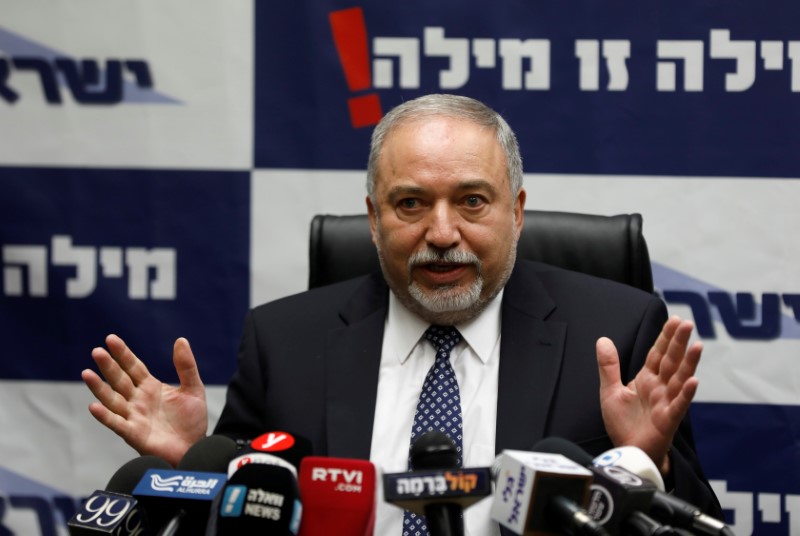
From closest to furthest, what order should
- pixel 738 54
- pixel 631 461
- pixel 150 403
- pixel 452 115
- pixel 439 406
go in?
pixel 631 461
pixel 150 403
pixel 439 406
pixel 452 115
pixel 738 54

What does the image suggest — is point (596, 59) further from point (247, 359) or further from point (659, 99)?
point (247, 359)

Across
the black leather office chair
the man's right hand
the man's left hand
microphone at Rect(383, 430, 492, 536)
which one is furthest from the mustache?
microphone at Rect(383, 430, 492, 536)

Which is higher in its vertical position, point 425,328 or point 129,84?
point 129,84

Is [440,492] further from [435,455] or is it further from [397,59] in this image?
[397,59]

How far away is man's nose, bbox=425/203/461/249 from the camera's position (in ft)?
6.28

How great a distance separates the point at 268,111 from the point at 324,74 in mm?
184

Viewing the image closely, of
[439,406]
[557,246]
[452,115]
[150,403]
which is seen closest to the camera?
[150,403]

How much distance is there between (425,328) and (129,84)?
3.99 feet

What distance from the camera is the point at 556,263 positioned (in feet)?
7.17

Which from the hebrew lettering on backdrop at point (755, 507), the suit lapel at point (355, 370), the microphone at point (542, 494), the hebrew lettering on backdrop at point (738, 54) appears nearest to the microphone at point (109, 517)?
the microphone at point (542, 494)

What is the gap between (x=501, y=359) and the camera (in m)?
1.95

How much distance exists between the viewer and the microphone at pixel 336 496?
1.12 metres

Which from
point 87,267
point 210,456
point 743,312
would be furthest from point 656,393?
point 87,267

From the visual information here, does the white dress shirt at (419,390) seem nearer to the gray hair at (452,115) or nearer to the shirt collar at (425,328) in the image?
the shirt collar at (425,328)
